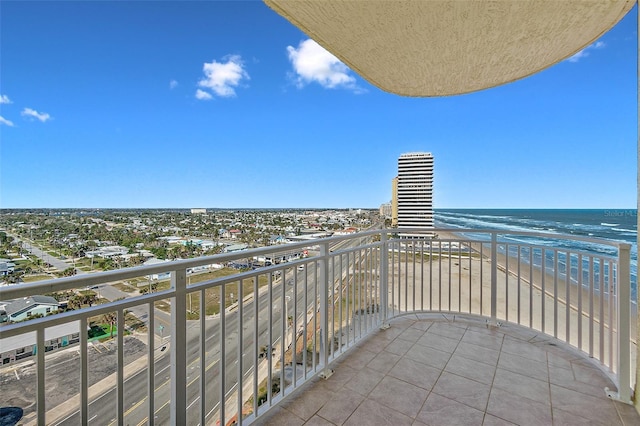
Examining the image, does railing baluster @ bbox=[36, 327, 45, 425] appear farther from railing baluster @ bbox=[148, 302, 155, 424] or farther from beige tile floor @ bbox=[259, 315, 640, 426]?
beige tile floor @ bbox=[259, 315, 640, 426]

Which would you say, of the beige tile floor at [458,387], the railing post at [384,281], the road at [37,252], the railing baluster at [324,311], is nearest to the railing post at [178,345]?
the beige tile floor at [458,387]

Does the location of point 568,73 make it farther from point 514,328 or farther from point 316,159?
point 316,159

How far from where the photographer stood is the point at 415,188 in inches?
985

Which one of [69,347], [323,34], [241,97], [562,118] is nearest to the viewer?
[69,347]

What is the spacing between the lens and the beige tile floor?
1.68 meters

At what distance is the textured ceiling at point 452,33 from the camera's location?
5.49 ft

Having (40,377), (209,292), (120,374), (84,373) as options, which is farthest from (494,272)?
(40,377)

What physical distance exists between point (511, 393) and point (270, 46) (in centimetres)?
1466

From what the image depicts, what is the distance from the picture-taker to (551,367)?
7.28ft

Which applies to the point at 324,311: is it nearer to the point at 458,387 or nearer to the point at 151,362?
the point at 458,387

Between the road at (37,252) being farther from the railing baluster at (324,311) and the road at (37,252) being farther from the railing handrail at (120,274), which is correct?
the railing handrail at (120,274)

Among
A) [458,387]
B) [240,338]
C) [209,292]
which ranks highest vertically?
[209,292]

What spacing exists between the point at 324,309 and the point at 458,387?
3.67ft

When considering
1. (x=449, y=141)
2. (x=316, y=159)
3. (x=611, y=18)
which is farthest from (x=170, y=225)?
(x=449, y=141)
